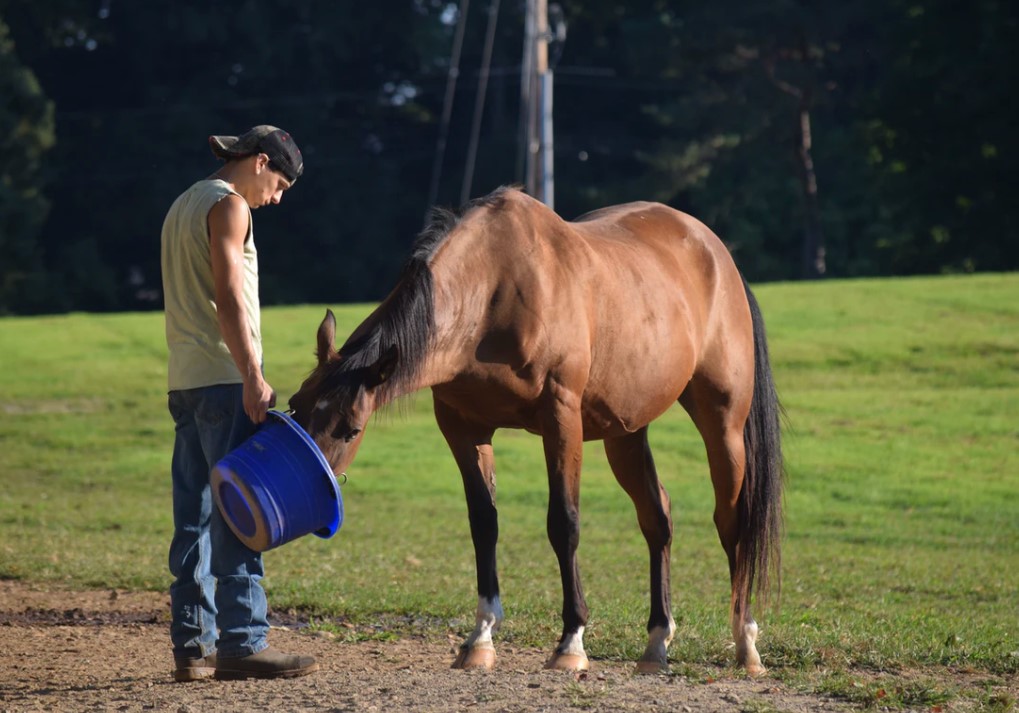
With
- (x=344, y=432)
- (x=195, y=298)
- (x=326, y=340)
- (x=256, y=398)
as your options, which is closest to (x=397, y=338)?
(x=326, y=340)

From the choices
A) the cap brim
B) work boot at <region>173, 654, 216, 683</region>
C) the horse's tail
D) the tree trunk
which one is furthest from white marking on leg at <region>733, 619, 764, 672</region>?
the tree trunk

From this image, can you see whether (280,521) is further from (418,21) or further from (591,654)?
(418,21)

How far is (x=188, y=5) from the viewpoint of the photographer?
44.2 metres

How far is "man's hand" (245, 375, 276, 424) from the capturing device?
505 cm

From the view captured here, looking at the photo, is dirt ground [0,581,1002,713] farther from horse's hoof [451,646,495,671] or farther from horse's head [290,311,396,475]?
horse's head [290,311,396,475]

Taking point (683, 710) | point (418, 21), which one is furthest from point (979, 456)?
point (418, 21)

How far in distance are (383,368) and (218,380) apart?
2.27ft

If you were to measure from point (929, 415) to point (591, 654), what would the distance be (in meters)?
12.0

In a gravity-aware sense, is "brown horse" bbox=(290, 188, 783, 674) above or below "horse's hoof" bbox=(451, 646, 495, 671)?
above

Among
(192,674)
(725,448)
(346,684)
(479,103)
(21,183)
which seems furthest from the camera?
(479,103)

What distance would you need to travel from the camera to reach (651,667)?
579 centimetres

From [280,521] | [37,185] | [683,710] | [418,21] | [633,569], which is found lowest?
[633,569]

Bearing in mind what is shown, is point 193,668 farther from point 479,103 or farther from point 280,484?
point 479,103

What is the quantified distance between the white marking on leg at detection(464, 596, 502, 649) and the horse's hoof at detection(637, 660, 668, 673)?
24.7 inches
